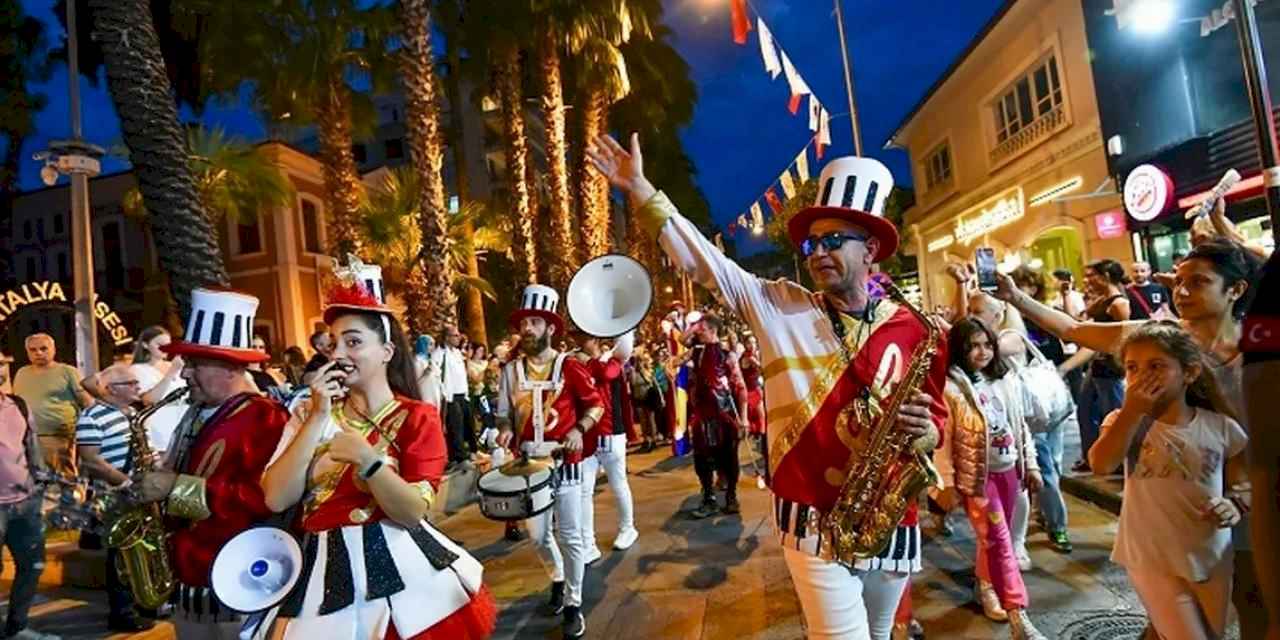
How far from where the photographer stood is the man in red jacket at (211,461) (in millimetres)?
2936

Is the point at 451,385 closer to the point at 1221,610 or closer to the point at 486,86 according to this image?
the point at 1221,610

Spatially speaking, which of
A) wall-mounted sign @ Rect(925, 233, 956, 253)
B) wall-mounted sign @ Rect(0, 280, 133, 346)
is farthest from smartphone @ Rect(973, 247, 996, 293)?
wall-mounted sign @ Rect(925, 233, 956, 253)

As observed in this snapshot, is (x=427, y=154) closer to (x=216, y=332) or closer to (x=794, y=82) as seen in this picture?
(x=794, y=82)

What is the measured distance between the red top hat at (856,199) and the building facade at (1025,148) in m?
12.4

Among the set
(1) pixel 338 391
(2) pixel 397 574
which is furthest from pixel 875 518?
(1) pixel 338 391

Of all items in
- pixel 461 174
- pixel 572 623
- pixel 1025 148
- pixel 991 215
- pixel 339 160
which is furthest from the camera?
pixel 461 174

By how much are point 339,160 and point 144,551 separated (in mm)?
16172

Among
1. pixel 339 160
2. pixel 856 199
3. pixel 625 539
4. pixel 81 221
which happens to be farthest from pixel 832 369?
pixel 339 160

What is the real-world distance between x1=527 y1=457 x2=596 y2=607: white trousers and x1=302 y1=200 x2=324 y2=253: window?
86.4 feet

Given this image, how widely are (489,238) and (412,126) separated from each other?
30.7 feet

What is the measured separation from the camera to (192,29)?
16953 millimetres

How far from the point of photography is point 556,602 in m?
5.91

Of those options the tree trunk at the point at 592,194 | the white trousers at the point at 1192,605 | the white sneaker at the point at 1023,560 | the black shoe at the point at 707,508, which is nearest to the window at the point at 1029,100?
the tree trunk at the point at 592,194

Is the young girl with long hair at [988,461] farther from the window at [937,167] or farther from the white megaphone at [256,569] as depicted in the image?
the window at [937,167]
